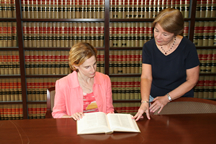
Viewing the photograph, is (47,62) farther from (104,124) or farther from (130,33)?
(104,124)

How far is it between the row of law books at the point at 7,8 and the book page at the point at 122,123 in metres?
2.48

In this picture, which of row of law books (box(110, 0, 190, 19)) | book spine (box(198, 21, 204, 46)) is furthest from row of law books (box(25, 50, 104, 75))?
book spine (box(198, 21, 204, 46))

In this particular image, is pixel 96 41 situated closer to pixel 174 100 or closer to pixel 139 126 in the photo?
pixel 174 100

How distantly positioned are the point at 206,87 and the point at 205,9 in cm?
128

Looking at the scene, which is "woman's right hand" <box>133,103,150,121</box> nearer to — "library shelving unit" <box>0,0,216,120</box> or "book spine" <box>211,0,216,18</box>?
"library shelving unit" <box>0,0,216,120</box>

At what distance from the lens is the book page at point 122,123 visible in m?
1.06

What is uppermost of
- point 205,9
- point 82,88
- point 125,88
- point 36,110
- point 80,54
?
point 205,9

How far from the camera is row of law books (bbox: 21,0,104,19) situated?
280 centimetres

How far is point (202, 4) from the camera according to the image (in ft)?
9.38

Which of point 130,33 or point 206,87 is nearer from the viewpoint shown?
point 130,33

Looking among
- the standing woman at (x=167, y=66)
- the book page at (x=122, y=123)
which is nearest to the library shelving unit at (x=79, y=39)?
the standing woman at (x=167, y=66)

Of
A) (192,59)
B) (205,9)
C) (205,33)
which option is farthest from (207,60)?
(192,59)

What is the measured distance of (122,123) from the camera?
3.67ft

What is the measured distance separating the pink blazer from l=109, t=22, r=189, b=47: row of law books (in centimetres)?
135
